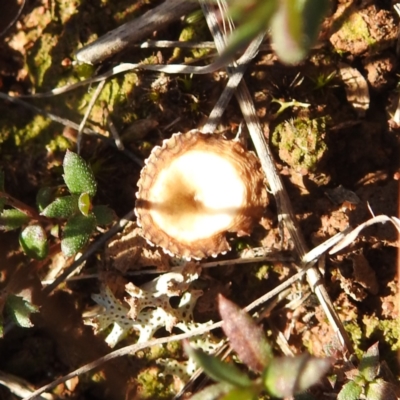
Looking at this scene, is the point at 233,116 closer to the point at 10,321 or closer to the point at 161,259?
the point at 161,259

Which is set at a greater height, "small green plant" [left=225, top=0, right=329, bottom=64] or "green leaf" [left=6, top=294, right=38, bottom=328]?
"green leaf" [left=6, top=294, right=38, bottom=328]

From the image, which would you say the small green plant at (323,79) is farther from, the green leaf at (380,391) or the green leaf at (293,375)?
the green leaf at (293,375)

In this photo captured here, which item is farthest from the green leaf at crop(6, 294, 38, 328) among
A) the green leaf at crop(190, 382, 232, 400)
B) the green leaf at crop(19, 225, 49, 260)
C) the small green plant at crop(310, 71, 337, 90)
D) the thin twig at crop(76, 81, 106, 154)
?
the small green plant at crop(310, 71, 337, 90)

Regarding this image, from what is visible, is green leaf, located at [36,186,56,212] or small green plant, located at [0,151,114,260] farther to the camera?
green leaf, located at [36,186,56,212]

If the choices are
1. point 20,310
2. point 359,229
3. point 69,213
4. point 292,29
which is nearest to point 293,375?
point 292,29

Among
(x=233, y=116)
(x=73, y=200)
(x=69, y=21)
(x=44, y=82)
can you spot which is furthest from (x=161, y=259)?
(x=69, y=21)

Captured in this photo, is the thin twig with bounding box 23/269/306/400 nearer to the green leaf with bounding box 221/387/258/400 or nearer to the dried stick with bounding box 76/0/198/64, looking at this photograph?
the green leaf with bounding box 221/387/258/400
